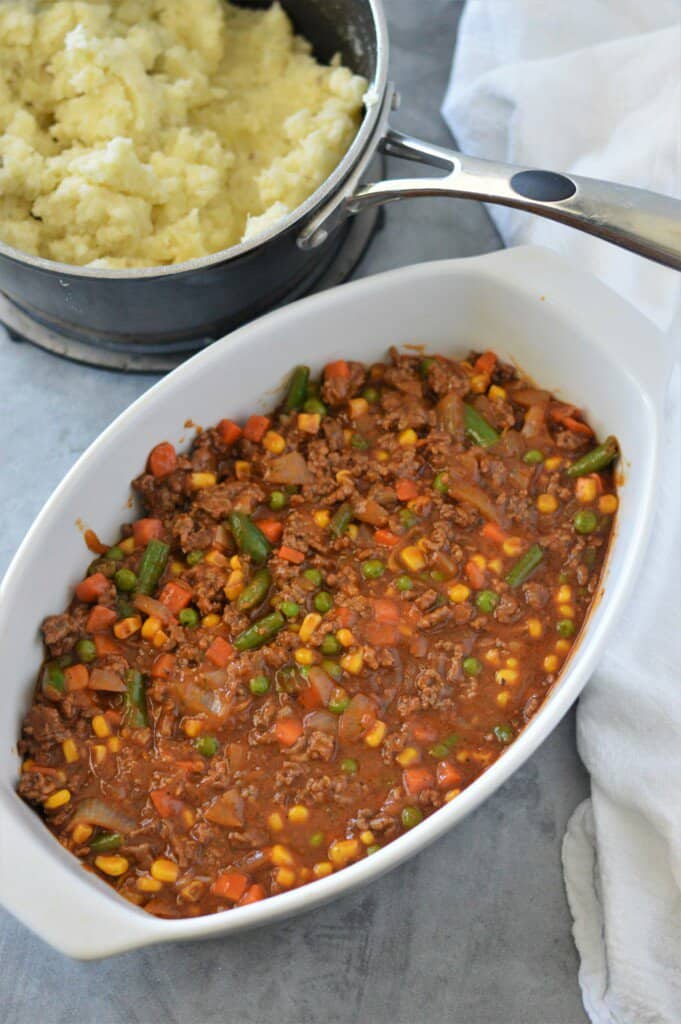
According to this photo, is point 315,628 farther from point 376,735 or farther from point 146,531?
point 146,531

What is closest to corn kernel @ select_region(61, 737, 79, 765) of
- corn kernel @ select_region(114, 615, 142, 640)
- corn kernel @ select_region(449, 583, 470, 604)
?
corn kernel @ select_region(114, 615, 142, 640)

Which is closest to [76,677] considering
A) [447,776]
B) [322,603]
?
[322,603]

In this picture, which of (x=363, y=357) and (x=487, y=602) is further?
(x=363, y=357)

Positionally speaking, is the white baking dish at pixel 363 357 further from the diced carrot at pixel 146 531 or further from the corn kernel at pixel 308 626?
the corn kernel at pixel 308 626

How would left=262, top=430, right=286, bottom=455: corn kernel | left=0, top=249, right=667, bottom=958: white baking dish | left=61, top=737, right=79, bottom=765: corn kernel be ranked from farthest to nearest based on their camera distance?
left=262, top=430, right=286, bottom=455: corn kernel, left=61, top=737, right=79, bottom=765: corn kernel, left=0, top=249, right=667, bottom=958: white baking dish

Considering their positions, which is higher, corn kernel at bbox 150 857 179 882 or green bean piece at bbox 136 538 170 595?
green bean piece at bbox 136 538 170 595

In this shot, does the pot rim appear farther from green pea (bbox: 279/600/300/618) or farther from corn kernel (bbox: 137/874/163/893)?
corn kernel (bbox: 137/874/163/893)
